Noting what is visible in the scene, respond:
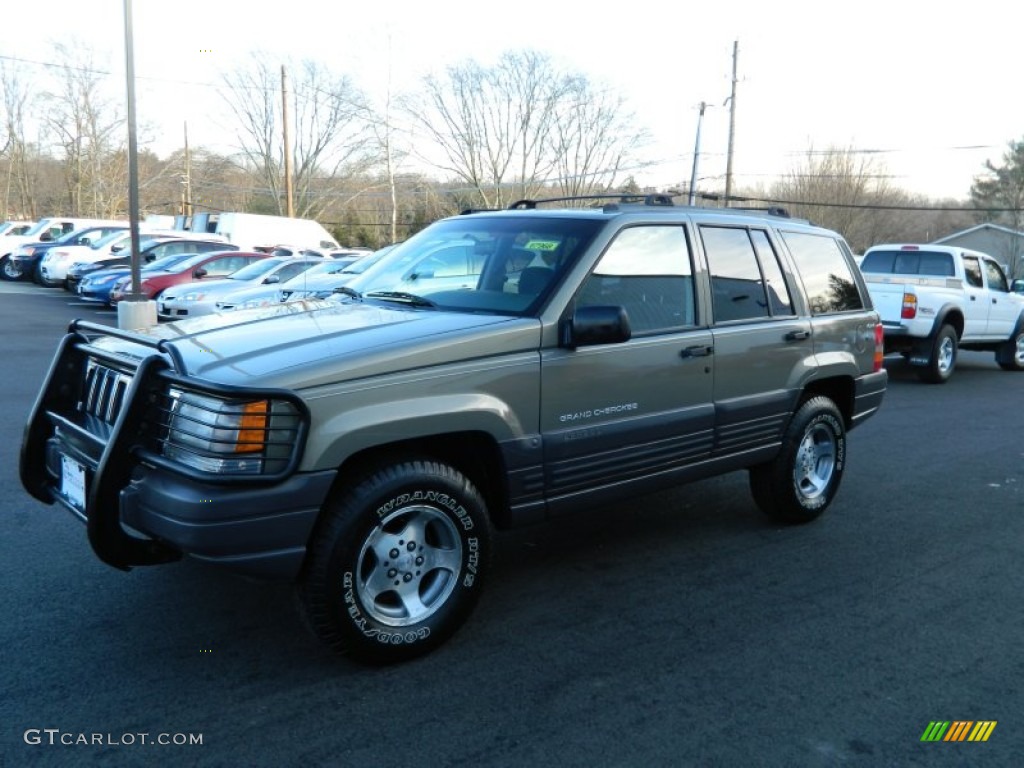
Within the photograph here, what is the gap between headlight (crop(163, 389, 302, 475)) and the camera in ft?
10.3

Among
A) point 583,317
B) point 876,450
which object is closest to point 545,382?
point 583,317

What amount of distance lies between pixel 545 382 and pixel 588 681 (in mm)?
1272

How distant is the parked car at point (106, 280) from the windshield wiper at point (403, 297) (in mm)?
16405

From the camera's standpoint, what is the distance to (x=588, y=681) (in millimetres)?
3488

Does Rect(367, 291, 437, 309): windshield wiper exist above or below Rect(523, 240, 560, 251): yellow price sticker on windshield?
below

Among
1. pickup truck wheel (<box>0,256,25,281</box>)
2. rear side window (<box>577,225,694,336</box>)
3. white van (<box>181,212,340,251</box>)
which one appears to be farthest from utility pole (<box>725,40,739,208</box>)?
Answer: rear side window (<box>577,225,694,336</box>)

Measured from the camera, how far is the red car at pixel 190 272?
1816 centimetres

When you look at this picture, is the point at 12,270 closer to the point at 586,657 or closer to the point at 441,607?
the point at 441,607

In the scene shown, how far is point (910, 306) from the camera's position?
488 inches

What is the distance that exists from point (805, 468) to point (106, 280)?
59.5 ft

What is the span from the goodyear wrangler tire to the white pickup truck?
10.2 metres

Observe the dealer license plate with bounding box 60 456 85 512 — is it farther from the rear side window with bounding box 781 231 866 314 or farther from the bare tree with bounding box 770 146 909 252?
the bare tree with bounding box 770 146 909 252

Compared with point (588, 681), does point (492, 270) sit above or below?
above

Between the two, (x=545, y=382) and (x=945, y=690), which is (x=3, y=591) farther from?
(x=945, y=690)
